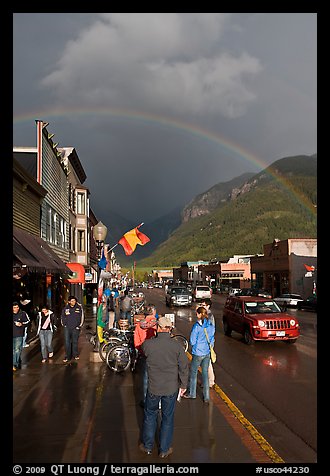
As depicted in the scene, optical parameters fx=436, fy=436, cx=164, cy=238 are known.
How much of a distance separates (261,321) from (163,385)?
960cm

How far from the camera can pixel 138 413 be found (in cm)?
757

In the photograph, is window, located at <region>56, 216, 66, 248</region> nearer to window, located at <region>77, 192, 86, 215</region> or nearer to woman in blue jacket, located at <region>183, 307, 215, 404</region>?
window, located at <region>77, 192, 86, 215</region>

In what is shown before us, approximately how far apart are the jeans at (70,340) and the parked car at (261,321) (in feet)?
19.7

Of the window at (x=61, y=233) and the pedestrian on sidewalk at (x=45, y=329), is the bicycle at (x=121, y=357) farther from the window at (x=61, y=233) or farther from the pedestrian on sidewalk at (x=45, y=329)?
the window at (x=61, y=233)

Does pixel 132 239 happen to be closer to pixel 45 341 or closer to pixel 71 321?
pixel 45 341

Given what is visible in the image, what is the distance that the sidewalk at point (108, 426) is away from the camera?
5.71 metres

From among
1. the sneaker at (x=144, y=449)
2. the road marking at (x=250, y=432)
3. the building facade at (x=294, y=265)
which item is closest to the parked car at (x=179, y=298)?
the building facade at (x=294, y=265)

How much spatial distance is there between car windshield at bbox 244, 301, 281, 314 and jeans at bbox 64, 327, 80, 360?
6599mm

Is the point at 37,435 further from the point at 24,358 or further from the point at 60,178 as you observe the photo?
the point at 60,178

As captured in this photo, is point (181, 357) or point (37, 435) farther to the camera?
point (37, 435)

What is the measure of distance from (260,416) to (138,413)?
2.11 metres

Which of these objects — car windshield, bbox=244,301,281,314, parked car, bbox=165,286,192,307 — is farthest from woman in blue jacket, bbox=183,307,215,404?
parked car, bbox=165,286,192,307

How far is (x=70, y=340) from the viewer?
1263 cm
